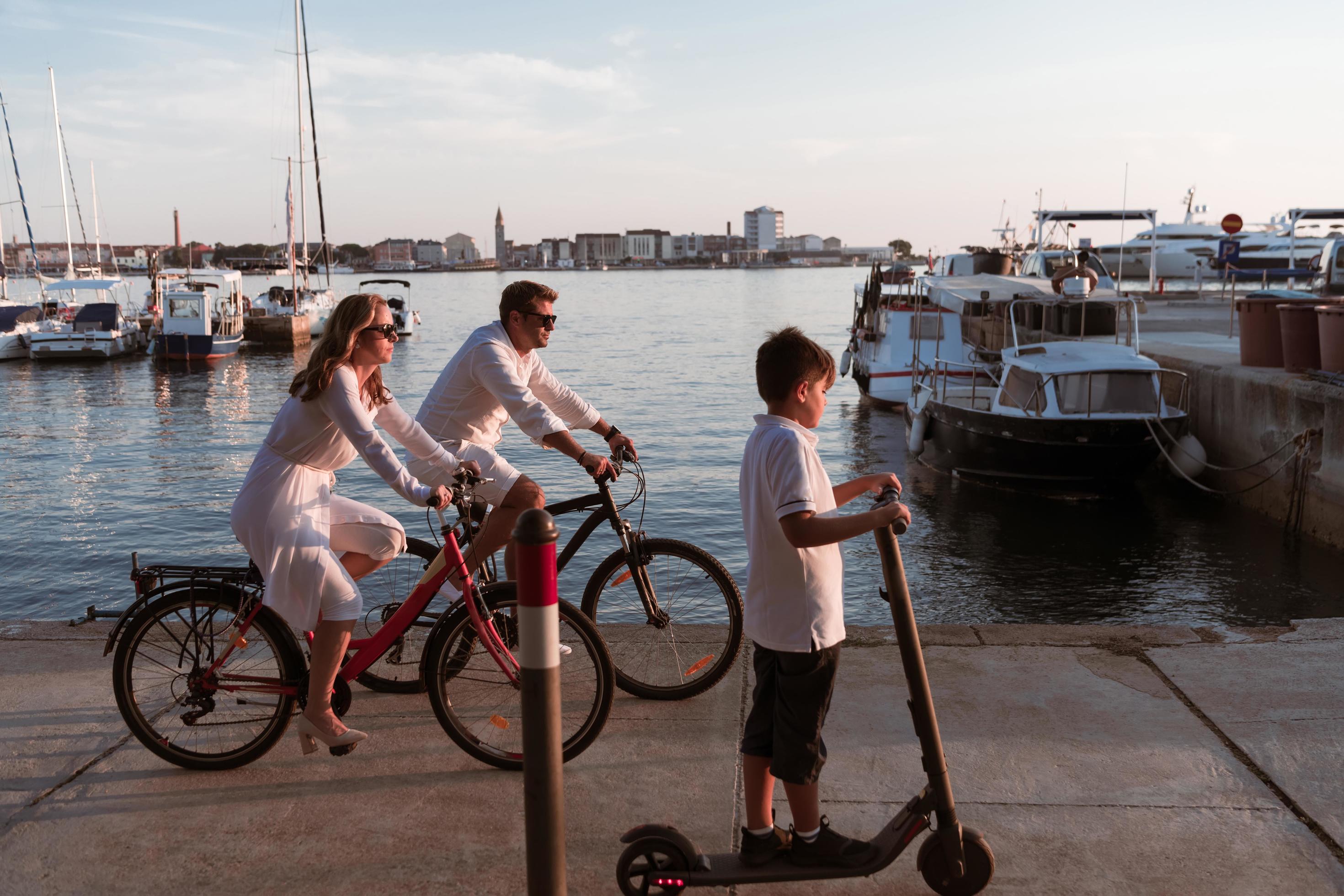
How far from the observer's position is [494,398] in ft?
16.7

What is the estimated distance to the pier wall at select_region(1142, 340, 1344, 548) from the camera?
1281 cm

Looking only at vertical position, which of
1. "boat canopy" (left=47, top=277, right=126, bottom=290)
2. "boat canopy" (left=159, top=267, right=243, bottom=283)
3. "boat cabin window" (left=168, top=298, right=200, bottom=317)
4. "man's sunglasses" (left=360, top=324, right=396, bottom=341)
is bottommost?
"boat cabin window" (left=168, top=298, right=200, bottom=317)

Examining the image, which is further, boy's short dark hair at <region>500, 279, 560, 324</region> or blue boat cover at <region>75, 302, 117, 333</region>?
blue boat cover at <region>75, 302, 117, 333</region>

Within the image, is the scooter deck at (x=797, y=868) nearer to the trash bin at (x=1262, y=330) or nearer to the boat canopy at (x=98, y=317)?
the trash bin at (x=1262, y=330)

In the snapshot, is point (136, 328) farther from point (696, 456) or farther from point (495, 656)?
point (495, 656)

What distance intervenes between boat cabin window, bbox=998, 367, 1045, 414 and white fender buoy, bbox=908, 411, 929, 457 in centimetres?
229

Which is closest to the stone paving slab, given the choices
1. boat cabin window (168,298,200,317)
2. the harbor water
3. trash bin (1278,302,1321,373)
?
the harbor water

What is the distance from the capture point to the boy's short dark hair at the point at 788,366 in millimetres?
3035

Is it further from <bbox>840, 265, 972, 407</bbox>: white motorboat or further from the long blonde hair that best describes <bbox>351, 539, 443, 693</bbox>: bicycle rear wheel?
<bbox>840, 265, 972, 407</bbox>: white motorboat

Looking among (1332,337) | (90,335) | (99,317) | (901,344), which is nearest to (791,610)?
(1332,337)

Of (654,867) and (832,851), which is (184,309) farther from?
(832,851)

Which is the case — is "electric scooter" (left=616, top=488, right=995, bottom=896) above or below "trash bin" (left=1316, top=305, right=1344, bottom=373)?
below

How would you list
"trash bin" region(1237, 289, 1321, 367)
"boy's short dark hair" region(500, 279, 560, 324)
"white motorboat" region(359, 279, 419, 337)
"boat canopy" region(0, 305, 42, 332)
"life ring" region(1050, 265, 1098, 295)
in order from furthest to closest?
"white motorboat" region(359, 279, 419, 337), "boat canopy" region(0, 305, 42, 332), "life ring" region(1050, 265, 1098, 295), "trash bin" region(1237, 289, 1321, 367), "boy's short dark hair" region(500, 279, 560, 324)

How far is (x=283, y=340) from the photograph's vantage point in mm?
49906
